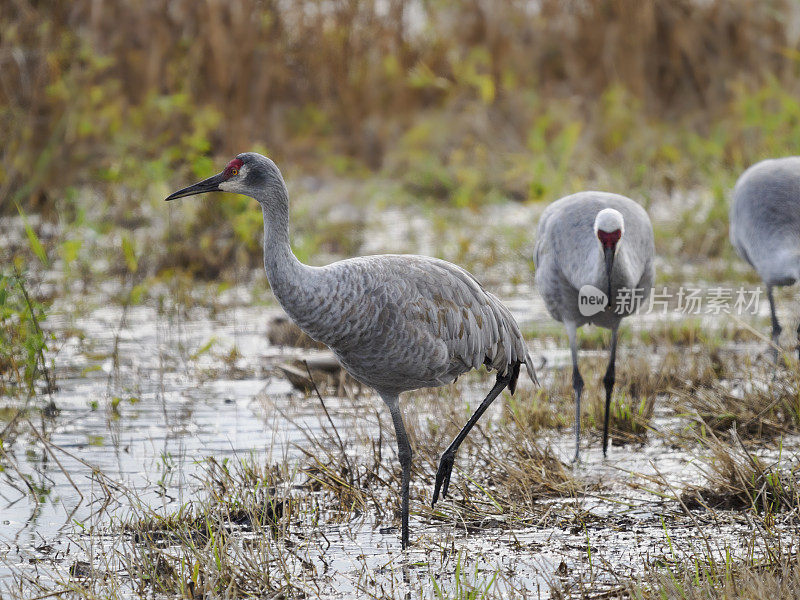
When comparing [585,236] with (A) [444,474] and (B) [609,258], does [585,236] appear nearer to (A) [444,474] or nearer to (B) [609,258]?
(B) [609,258]

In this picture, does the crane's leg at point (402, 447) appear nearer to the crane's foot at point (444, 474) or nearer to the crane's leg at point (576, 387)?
the crane's foot at point (444, 474)

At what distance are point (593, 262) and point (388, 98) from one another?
25.6 ft

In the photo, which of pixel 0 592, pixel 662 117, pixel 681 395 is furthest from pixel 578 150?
pixel 0 592

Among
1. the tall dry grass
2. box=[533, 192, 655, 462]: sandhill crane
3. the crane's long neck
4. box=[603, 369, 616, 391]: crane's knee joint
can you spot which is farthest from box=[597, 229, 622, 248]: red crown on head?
the tall dry grass

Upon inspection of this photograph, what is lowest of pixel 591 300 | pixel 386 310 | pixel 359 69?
pixel 591 300

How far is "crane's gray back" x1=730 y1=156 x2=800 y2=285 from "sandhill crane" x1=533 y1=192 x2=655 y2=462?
812 millimetres

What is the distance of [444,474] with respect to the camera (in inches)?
157

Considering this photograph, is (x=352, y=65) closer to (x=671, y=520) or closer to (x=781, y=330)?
(x=781, y=330)

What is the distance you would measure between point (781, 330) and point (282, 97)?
275 inches

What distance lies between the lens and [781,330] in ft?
20.0

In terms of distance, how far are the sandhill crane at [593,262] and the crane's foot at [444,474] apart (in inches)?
33.4

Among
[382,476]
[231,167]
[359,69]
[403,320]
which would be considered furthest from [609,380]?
[359,69]

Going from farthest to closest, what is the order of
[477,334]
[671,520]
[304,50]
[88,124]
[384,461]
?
[304,50], [88,124], [384,461], [477,334], [671,520]

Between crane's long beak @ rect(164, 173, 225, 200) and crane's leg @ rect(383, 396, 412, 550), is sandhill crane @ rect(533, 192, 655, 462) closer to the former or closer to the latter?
crane's leg @ rect(383, 396, 412, 550)
